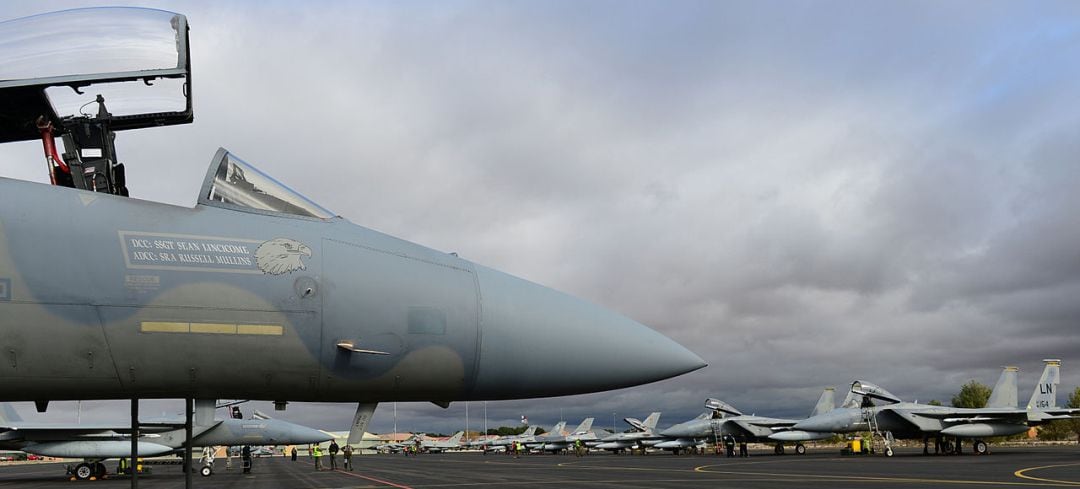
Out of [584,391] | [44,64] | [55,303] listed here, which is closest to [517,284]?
[584,391]

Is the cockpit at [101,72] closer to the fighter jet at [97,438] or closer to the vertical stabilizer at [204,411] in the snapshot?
the vertical stabilizer at [204,411]

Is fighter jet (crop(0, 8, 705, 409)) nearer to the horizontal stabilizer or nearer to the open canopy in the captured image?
the open canopy

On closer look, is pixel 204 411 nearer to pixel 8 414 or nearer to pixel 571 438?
pixel 8 414

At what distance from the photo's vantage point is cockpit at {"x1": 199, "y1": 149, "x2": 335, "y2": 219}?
5184 mm

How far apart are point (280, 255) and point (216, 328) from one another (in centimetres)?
60

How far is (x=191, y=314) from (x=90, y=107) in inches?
112

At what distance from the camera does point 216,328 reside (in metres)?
4.68

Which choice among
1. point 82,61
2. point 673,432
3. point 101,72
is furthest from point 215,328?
point 673,432

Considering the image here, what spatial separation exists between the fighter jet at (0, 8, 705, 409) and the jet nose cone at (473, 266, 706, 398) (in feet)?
0.03

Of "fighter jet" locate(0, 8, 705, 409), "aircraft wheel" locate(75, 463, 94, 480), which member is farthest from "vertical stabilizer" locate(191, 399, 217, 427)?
"aircraft wheel" locate(75, 463, 94, 480)

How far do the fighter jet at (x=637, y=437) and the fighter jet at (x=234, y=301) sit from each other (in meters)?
60.9

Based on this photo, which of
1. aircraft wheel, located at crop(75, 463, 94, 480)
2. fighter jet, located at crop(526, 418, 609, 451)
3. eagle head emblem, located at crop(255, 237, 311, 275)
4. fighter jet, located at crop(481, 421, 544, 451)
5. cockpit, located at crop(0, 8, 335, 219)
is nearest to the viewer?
eagle head emblem, located at crop(255, 237, 311, 275)

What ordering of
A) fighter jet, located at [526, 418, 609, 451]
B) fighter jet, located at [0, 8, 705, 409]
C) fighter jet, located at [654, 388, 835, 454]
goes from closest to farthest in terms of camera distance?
fighter jet, located at [0, 8, 705, 409]
fighter jet, located at [654, 388, 835, 454]
fighter jet, located at [526, 418, 609, 451]

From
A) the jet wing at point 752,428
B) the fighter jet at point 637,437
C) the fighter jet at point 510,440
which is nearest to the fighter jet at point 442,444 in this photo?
the fighter jet at point 510,440
